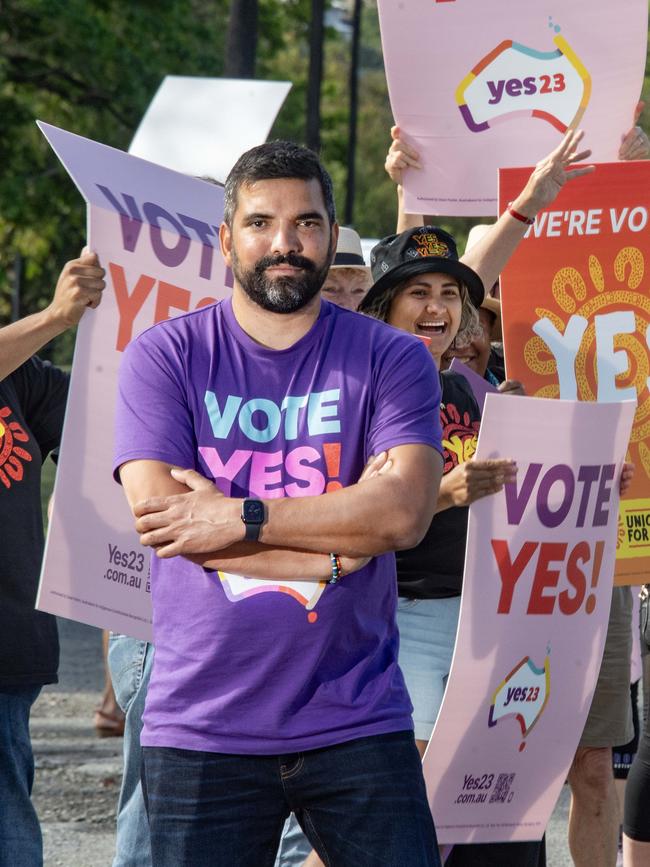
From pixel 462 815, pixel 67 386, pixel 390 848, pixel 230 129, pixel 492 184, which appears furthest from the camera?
pixel 230 129

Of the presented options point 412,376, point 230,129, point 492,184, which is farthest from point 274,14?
point 412,376

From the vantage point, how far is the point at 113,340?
13.4 ft

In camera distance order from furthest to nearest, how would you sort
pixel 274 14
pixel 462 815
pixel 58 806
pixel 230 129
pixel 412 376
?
pixel 274 14 → pixel 230 129 → pixel 58 806 → pixel 462 815 → pixel 412 376

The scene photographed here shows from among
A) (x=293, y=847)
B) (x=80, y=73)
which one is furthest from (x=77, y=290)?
(x=80, y=73)

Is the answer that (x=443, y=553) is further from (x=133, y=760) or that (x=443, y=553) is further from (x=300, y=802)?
(x=300, y=802)

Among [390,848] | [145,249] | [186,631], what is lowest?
[390,848]

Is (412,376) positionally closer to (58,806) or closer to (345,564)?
(345,564)

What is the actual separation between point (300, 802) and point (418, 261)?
192 centimetres

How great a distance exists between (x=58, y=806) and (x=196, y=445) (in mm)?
3286

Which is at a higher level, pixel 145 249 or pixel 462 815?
pixel 145 249

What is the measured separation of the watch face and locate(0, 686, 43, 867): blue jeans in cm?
125

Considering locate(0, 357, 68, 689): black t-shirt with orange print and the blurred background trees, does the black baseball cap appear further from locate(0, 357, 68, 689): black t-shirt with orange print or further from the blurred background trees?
the blurred background trees

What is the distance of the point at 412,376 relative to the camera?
3119mm

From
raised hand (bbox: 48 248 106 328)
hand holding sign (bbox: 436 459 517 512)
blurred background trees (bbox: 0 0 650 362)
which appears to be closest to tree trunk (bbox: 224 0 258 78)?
blurred background trees (bbox: 0 0 650 362)
